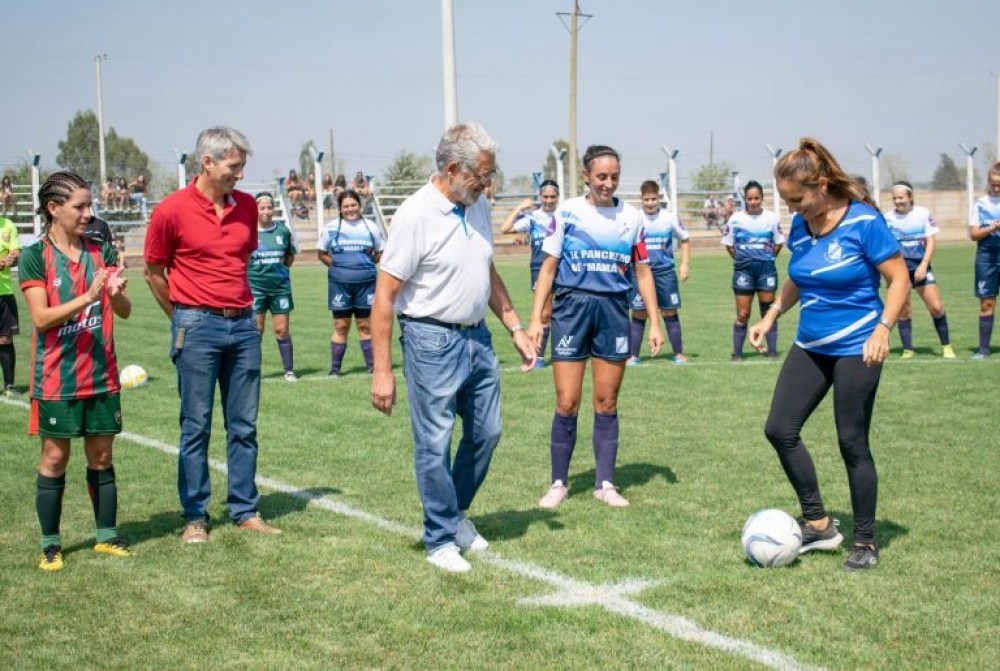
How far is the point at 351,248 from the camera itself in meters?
13.3

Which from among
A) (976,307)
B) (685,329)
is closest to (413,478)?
(685,329)

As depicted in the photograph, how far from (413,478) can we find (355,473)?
18.8 inches

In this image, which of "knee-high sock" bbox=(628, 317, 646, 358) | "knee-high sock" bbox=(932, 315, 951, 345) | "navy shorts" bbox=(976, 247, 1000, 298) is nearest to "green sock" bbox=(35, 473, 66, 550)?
"knee-high sock" bbox=(628, 317, 646, 358)

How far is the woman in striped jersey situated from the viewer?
5.92 metres

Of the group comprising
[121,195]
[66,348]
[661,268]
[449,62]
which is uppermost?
[449,62]

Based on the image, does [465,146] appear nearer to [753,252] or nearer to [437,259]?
[437,259]

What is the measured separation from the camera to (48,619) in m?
5.09

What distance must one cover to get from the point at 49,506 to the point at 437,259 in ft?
8.32

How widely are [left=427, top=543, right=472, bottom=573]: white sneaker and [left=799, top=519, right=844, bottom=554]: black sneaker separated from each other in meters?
1.82

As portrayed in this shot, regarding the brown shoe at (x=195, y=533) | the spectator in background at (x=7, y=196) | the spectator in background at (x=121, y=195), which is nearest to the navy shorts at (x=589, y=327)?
the brown shoe at (x=195, y=533)

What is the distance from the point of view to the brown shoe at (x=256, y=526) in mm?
6539

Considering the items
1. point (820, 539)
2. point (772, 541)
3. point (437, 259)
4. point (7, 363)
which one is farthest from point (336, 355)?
point (772, 541)

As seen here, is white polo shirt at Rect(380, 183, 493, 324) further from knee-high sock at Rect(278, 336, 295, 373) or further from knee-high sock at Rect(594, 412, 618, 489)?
knee-high sock at Rect(278, 336, 295, 373)

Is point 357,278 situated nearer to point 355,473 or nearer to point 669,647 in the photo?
point 355,473
